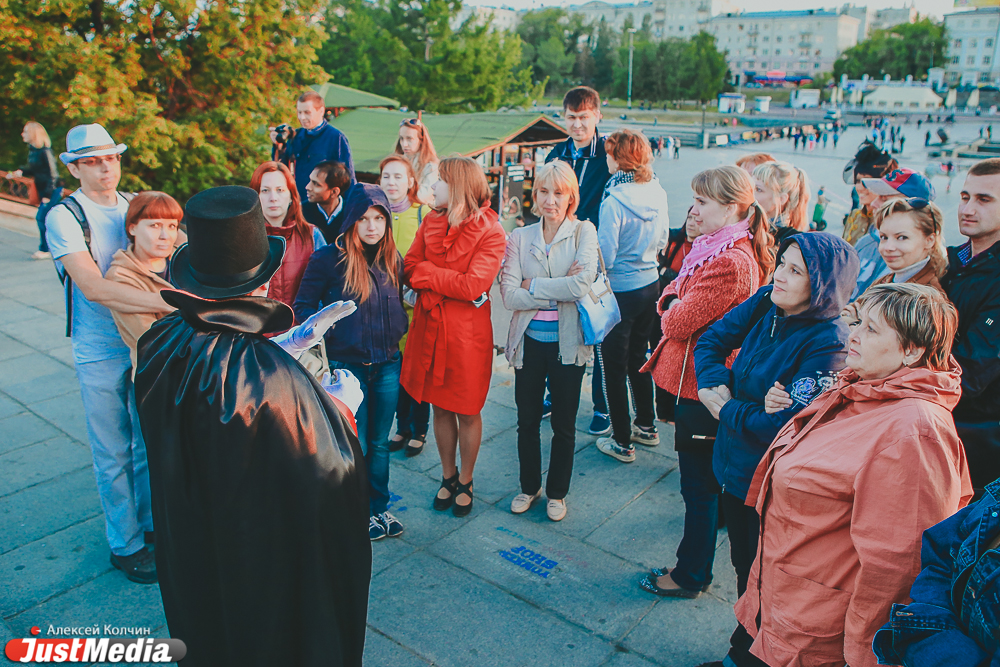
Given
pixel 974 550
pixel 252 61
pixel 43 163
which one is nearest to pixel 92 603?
pixel 974 550

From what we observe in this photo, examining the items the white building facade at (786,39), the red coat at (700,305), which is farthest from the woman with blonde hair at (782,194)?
the white building facade at (786,39)

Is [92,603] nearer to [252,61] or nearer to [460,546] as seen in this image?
[460,546]

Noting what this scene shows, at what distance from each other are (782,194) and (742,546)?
8.04ft

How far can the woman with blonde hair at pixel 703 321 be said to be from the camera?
3.14 metres

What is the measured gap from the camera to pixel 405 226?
454 cm

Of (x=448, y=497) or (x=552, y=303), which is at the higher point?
(x=552, y=303)

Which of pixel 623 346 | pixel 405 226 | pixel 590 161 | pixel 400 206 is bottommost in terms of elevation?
pixel 623 346

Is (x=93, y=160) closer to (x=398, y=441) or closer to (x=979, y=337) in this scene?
(x=398, y=441)

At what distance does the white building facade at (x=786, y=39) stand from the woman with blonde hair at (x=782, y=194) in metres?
146

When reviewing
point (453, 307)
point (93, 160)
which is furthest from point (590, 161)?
point (93, 160)

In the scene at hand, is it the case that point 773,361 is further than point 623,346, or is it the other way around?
point 623,346

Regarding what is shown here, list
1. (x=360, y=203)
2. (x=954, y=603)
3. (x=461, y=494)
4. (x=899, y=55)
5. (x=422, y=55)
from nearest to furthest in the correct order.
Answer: (x=954, y=603) → (x=360, y=203) → (x=461, y=494) → (x=422, y=55) → (x=899, y=55)

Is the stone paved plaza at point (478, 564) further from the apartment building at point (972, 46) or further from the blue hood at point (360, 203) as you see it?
the apartment building at point (972, 46)

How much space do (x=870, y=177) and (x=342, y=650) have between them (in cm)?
429
